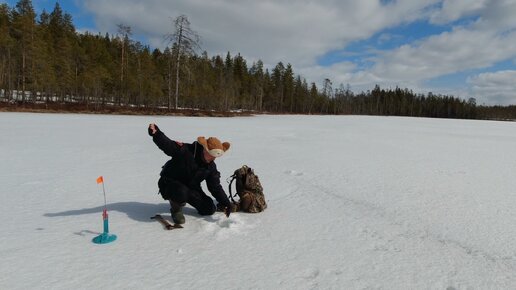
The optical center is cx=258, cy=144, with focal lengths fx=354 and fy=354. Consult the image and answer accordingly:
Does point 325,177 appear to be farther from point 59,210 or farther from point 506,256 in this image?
point 59,210

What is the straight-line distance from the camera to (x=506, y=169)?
31.9ft

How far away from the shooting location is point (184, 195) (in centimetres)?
465

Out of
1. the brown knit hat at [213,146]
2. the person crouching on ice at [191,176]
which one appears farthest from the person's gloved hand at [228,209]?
the brown knit hat at [213,146]

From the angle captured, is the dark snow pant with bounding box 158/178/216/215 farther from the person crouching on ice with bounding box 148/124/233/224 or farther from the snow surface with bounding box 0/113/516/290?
the snow surface with bounding box 0/113/516/290

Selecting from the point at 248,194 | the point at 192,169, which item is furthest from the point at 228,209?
the point at 192,169

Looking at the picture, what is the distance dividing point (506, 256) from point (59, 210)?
571 centimetres

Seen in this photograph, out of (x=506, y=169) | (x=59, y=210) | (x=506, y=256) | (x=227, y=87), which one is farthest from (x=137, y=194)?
(x=227, y=87)

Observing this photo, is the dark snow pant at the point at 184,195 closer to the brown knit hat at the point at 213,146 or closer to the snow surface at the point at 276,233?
the snow surface at the point at 276,233

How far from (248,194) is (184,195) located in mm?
1013

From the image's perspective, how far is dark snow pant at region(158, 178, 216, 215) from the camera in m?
4.64

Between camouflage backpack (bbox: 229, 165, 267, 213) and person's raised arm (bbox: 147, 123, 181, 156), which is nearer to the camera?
person's raised arm (bbox: 147, 123, 181, 156)

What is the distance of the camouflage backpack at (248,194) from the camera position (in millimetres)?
5199

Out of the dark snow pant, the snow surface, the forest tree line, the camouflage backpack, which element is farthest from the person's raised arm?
the forest tree line

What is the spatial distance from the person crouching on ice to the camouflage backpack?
1.20 feet
